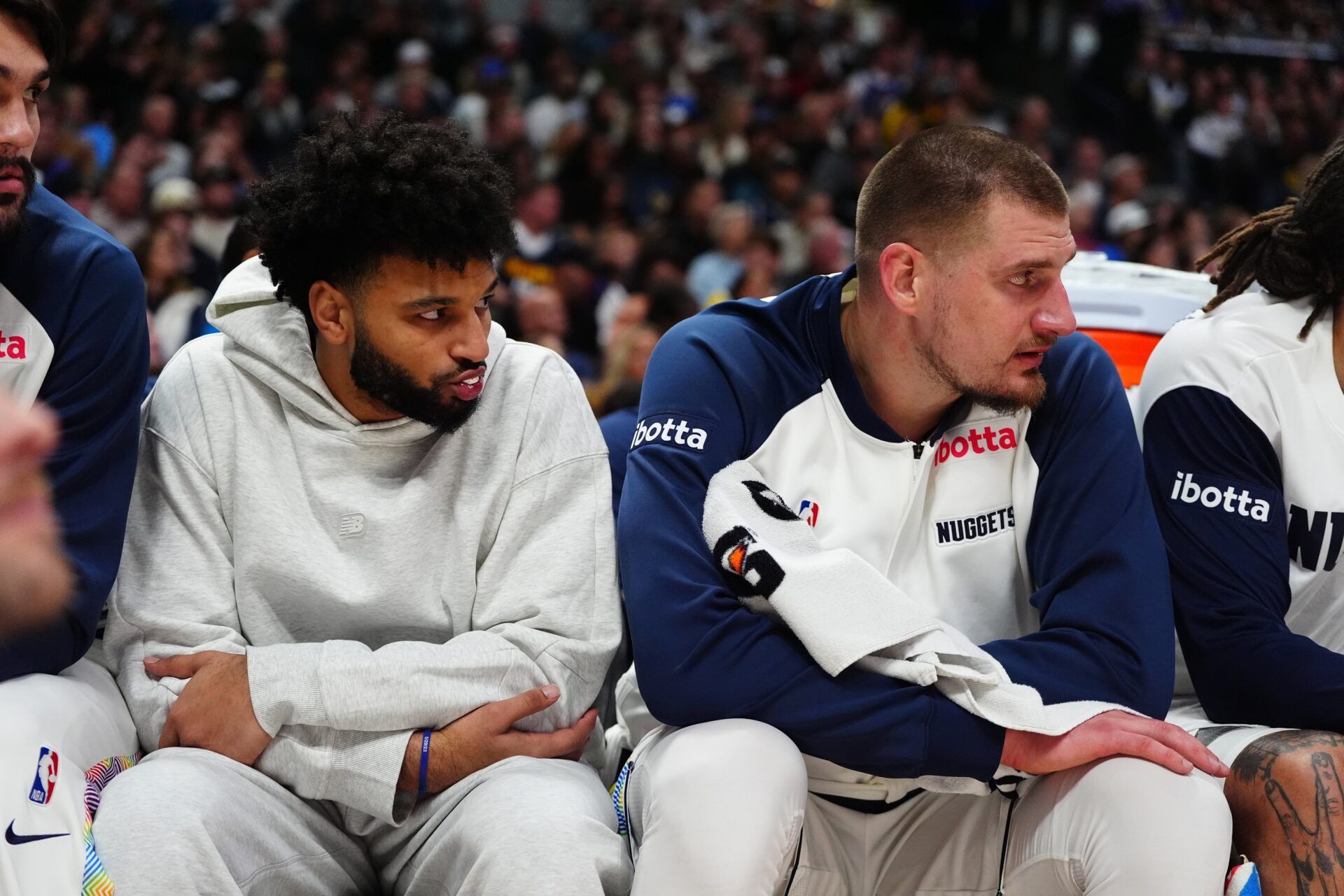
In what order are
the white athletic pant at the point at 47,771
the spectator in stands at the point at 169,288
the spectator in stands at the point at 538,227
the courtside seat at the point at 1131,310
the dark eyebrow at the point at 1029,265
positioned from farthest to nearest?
the spectator in stands at the point at 538,227
the spectator in stands at the point at 169,288
the courtside seat at the point at 1131,310
the dark eyebrow at the point at 1029,265
the white athletic pant at the point at 47,771

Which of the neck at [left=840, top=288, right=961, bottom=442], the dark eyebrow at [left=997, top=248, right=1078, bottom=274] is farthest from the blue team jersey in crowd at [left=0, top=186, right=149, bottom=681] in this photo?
the dark eyebrow at [left=997, top=248, right=1078, bottom=274]

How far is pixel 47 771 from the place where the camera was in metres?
2.21

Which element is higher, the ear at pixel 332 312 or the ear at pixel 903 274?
the ear at pixel 903 274

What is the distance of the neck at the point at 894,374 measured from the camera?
2768 mm

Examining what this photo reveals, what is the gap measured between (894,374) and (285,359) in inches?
47.7

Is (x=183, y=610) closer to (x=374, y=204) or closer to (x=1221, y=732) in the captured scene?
(x=374, y=204)

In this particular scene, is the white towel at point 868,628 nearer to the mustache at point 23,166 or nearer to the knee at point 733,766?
the knee at point 733,766

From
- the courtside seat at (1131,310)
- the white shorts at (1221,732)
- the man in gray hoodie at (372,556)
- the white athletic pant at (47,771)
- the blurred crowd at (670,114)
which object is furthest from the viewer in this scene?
the blurred crowd at (670,114)

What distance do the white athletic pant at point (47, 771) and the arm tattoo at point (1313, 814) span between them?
1.97 m

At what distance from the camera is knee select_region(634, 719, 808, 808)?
2.20m

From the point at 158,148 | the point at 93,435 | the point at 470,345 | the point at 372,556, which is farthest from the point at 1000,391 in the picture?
the point at 158,148

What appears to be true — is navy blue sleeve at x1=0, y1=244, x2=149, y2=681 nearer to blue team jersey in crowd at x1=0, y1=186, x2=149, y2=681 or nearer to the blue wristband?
blue team jersey in crowd at x1=0, y1=186, x2=149, y2=681

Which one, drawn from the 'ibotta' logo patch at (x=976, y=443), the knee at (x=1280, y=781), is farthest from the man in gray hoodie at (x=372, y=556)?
the knee at (x=1280, y=781)

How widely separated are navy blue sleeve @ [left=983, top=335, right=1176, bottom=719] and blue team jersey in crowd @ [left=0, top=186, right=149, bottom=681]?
5.30 feet
